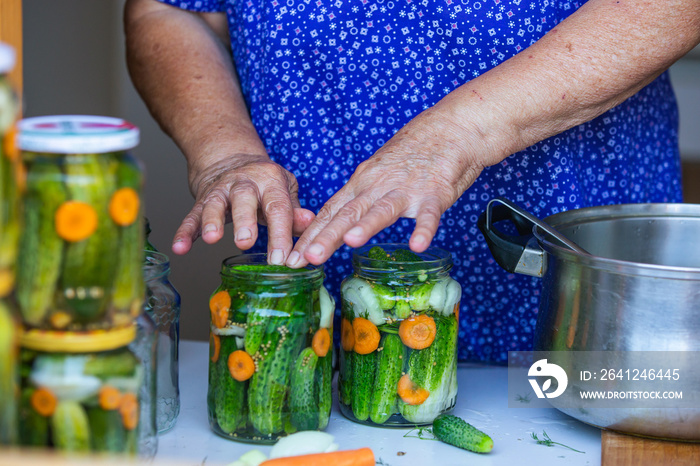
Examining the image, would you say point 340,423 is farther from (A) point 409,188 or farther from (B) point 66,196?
(B) point 66,196

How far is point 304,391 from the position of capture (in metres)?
0.88

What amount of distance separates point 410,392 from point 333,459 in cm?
16

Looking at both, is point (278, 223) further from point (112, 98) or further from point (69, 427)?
point (112, 98)

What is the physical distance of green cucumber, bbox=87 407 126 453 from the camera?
1.69ft

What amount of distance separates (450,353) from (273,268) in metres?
0.25

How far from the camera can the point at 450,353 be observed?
95cm

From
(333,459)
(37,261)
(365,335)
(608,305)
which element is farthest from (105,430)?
(608,305)

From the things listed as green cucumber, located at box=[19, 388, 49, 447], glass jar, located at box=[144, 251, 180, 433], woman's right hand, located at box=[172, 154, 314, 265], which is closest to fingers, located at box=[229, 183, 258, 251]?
woman's right hand, located at box=[172, 154, 314, 265]

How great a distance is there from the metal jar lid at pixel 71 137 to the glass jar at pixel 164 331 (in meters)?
0.44

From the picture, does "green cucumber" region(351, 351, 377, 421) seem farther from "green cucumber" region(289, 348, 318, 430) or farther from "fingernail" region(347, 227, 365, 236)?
"fingernail" region(347, 227, 365, 236)

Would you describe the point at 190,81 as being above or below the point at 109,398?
above

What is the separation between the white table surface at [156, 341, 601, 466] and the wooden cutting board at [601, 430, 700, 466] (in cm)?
2

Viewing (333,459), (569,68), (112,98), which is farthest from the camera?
(112,98)

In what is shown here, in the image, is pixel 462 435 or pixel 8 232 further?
pixel 462 435
